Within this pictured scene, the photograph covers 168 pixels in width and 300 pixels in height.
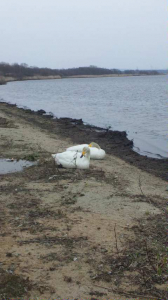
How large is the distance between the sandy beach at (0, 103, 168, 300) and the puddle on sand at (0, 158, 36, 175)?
12.9 inches

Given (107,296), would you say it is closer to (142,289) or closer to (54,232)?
(142,289)

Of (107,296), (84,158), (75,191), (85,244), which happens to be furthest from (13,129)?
(107,296)

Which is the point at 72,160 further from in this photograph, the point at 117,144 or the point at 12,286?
the point at 117,144

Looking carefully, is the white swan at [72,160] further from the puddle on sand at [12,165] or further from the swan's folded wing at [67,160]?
the puddle on sand at [12,165]

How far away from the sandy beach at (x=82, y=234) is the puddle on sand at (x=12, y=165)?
33 centimetres

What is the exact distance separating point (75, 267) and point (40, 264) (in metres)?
0.42

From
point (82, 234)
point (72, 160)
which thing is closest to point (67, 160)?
point (72, 160)

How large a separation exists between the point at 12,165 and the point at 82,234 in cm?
465

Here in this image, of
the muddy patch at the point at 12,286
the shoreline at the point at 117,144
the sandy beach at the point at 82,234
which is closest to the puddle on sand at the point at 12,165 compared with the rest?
the sandy beach at the point at 82,234

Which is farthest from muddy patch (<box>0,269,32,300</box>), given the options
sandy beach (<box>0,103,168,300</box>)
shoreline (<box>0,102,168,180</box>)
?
shoreline (<box>0,102,168,180</box>)

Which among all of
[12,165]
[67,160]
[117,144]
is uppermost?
[67,160]

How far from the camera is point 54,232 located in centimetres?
485

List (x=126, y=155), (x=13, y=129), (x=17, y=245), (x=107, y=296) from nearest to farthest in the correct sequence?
(x=107, y=296), (x=17, y=245), (x=126, y=155), (x=13, y=129)

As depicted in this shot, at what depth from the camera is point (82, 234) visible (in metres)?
4.81
